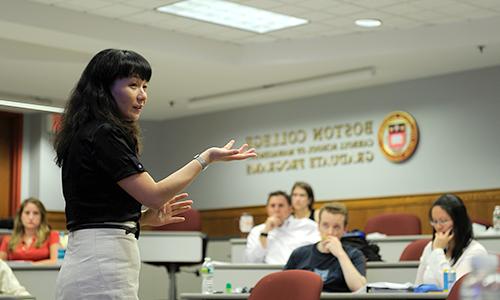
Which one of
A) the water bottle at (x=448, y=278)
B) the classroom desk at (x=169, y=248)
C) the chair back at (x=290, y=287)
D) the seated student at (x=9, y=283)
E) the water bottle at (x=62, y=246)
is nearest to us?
the chair back at (x=290, y=287)

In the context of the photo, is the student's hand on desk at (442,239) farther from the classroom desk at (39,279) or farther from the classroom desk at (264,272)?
the classroom desk at (39,279)

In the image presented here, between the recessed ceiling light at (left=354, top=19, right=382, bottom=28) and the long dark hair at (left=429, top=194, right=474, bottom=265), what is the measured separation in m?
3.33

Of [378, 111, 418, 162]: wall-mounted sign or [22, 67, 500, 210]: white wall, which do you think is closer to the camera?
[22, 67, 500, 210]: white wall

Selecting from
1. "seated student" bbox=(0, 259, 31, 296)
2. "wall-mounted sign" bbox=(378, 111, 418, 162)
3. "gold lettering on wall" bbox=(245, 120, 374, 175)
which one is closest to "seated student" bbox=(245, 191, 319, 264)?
"seated student" bbox=(0, 259, 31, 296)

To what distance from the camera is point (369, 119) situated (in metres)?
11.2

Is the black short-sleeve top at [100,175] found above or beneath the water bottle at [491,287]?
above

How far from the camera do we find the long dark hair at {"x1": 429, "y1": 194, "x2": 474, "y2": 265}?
18.7 ft

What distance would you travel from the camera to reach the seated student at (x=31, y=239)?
8102 millimetres

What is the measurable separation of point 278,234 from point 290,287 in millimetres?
4030

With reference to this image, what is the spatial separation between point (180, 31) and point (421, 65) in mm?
2651

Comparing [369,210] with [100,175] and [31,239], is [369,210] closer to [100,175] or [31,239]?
A: [31,239]

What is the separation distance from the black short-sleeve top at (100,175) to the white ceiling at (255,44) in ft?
18.6

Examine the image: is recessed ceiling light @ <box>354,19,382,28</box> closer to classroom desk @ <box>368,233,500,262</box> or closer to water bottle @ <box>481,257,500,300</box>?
classroom desk @ <box>368,233,500,262</box>

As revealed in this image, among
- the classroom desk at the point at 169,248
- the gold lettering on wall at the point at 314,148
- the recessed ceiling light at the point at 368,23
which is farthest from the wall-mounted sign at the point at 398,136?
the classroom desk at the point at 169,248
